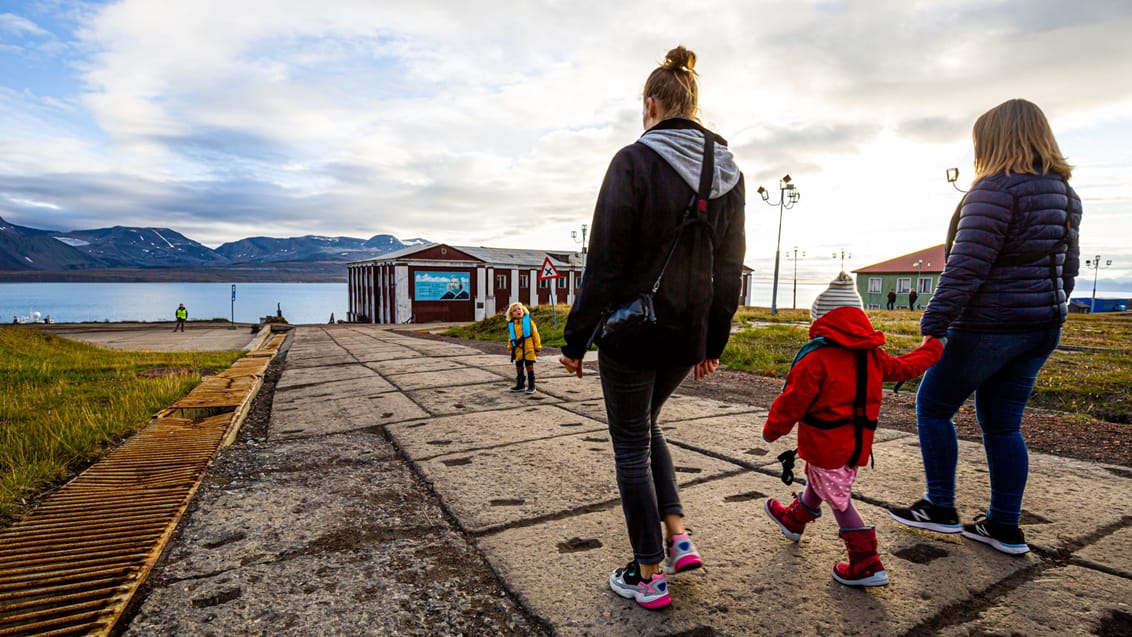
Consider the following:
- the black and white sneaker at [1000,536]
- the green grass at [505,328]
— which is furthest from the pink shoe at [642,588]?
the green grass at [505,328]

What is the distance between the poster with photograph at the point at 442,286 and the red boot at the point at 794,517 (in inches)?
1673

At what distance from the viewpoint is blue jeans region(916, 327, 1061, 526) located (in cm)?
234

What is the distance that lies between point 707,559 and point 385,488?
1.76 m

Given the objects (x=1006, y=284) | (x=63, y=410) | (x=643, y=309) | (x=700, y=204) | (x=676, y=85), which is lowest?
(x=63, y=410)

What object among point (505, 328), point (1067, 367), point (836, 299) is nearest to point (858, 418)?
point (836, 299)

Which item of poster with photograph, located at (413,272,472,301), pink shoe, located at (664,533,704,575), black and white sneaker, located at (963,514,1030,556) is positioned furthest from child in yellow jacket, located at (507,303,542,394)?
poster with photograph, located at (413,272,472,301)

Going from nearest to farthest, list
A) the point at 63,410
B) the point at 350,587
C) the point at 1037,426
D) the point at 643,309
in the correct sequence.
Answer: the point at 643,309 < the point at 350,587 < the point at 1037,426 < the point at 63,410

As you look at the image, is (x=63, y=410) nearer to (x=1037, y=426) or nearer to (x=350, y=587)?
(x=350, y=587)

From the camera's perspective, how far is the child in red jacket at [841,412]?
2.08m

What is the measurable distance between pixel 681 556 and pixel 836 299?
112 cm

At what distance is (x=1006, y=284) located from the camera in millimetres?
2322

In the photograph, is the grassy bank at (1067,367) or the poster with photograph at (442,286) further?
the poster with photograph at (442,286)

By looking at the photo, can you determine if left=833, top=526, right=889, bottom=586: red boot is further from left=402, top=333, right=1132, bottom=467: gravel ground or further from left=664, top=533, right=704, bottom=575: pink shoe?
left=402, top=333, right=1132, bottom=467: gravel ground

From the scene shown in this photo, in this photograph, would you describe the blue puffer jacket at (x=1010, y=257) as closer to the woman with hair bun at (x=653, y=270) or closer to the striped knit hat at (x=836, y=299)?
the striped knit hat at (x=836, y=299)
